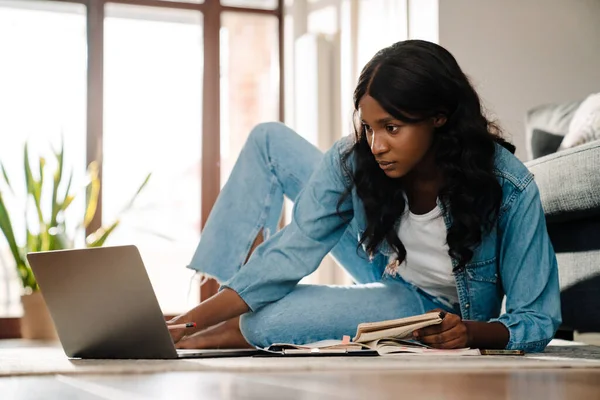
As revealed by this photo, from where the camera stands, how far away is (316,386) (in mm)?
957

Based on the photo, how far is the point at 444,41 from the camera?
3.12 metres

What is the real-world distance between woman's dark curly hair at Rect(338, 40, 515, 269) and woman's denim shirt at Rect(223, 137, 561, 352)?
0.10 feet

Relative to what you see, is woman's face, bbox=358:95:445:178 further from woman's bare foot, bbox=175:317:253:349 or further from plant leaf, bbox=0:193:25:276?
plant leaf, bbox=0:193:25:276

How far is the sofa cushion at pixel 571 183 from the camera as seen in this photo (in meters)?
1.82

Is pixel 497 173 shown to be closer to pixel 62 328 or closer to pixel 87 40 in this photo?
pixel 62 328

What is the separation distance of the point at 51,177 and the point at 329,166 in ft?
7.88

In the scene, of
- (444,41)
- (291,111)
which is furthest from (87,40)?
(444,41)

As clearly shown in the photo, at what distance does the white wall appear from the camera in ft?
10.4

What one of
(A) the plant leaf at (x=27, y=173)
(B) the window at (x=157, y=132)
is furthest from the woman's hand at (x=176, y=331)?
(B) the window at (x=157, y=132)

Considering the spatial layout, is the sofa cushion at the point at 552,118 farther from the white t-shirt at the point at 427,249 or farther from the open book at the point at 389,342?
the open book at the point at 389,342

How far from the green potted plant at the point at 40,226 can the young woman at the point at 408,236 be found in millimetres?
1832

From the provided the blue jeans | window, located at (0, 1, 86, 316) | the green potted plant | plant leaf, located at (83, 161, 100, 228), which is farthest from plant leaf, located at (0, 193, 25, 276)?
the blue jeans

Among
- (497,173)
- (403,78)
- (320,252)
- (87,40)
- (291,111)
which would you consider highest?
(87,40)

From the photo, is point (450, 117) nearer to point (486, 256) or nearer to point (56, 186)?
point (486, 256)
